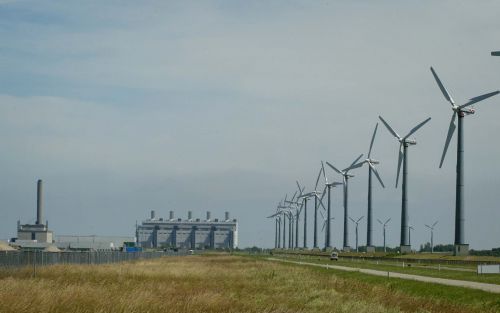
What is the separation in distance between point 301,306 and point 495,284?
24.0 meters

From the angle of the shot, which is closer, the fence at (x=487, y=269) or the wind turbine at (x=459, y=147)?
the fence at (x=487, y=269)

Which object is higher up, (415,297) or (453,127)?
(453,127)

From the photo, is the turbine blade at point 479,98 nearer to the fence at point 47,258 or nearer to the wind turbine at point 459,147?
the wind turbine at point 459,147

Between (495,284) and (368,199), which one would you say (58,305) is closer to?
(495,284)

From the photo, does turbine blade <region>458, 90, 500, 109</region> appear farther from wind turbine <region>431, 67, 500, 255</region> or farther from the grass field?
the grass field

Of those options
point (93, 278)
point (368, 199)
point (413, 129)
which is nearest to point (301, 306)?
point (93, 278)

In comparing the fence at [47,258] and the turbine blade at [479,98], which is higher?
the turbine blade at [479,98]

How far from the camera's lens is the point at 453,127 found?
94.9 m

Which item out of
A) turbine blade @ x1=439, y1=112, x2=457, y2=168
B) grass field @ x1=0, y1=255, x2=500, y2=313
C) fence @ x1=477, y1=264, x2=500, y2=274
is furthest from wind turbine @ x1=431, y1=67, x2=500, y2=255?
grass field @ x1=0, y1=255, x2=500, y2=313

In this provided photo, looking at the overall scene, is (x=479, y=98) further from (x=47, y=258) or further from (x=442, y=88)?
(x=47, y=258)

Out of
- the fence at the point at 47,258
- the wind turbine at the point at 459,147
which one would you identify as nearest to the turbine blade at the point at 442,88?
the wind turbine at the point at 459,147

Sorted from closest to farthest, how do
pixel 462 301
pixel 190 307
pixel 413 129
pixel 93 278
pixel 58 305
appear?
pixel 58 305, pixel 190 307, pixel 462 301, pixel 93 278, pixel 413 129

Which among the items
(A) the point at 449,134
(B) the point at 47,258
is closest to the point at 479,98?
(A) the point at 449,134

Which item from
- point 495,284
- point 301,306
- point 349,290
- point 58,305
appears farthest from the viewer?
point 495,284
